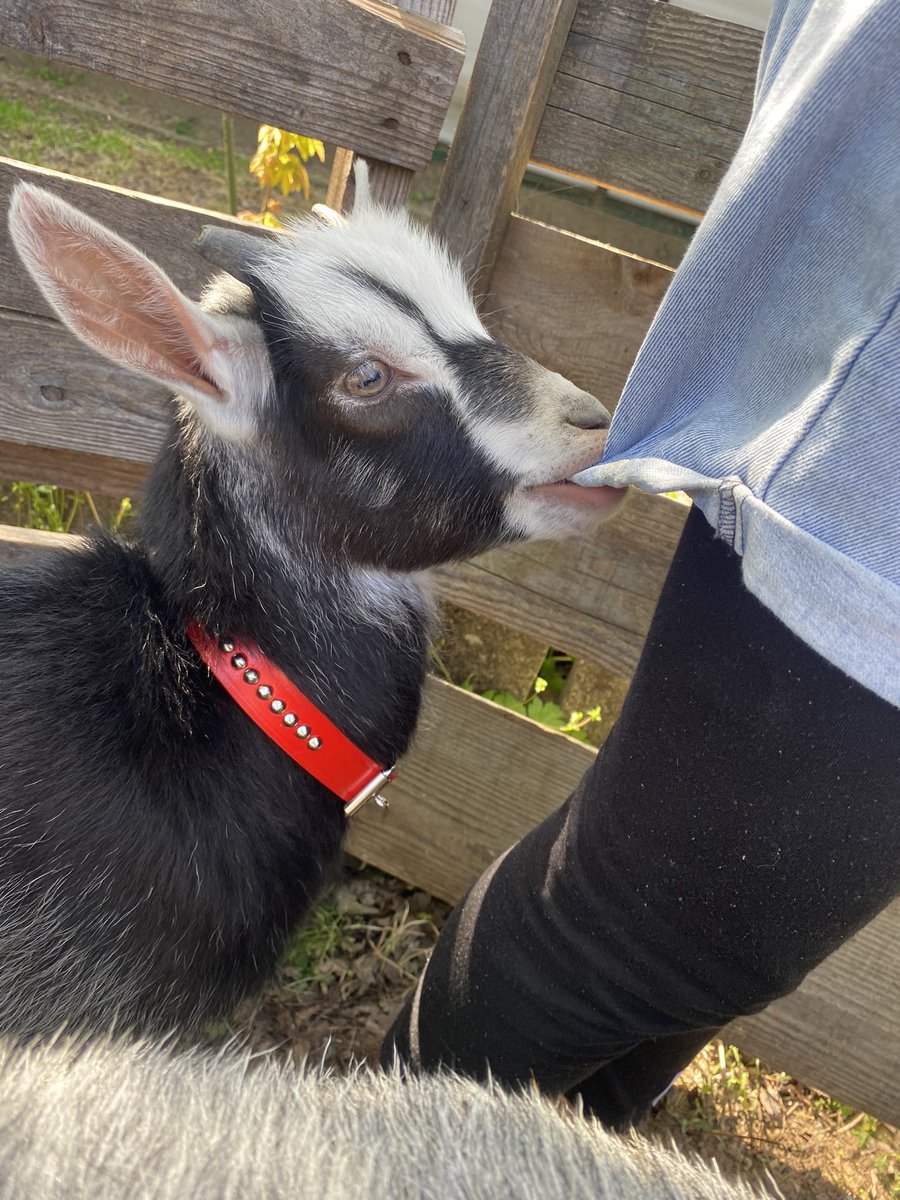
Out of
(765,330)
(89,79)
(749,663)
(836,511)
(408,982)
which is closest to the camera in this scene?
(836,511)

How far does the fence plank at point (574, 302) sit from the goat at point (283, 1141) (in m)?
1.69

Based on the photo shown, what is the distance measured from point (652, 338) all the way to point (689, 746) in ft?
1.98

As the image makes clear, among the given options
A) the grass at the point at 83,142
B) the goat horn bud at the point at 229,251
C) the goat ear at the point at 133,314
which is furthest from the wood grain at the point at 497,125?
the grass at the point at 83,142

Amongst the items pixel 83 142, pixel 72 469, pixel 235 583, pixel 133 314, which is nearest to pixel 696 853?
pixel 235 583

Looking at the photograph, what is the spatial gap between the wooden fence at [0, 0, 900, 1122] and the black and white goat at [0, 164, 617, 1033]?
1.05 ft

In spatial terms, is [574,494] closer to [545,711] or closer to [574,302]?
[574,302]

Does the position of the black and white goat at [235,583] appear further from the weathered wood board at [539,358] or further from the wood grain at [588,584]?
the wood grain at [588,584]

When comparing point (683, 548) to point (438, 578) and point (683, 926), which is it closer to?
point (683, 926)

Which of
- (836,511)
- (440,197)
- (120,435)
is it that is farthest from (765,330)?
(120,435)

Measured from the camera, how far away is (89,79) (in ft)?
26.5

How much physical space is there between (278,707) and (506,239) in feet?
4.08

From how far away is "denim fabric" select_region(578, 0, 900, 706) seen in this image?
972mm

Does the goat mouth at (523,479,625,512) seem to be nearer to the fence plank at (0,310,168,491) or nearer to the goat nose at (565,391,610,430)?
the goat nose at (565,391,610,430)

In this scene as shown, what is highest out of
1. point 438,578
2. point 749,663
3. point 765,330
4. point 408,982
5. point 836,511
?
point 765,330
